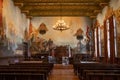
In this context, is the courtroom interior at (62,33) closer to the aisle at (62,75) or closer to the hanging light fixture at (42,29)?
the hanging light fixture at (42,29)

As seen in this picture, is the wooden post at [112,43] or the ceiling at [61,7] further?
the ceiling at [61,7]

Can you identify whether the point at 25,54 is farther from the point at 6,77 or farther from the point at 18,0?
the point at 6,77

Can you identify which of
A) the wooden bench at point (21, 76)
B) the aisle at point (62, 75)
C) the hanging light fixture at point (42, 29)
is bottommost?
the aisle at point (62, 75)

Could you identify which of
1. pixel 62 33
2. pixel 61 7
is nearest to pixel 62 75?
A: pixel 61 7

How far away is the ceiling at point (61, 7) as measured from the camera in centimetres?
2667

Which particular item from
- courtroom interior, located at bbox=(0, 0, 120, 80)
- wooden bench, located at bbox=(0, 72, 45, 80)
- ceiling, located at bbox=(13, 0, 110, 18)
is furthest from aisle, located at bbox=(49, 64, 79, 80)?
ceiling, located at bbox=(13, 0, 110, 18)

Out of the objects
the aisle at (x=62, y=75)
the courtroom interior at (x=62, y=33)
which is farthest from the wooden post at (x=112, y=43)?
the aisle at (x=62, y=75)

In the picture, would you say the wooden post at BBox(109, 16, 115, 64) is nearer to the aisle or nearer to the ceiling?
the ceiling

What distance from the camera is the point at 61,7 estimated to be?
101ft

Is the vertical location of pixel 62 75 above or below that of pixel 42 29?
below

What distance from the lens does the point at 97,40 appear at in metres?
31.6

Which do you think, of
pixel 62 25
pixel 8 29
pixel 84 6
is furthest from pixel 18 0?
pixel 84 6

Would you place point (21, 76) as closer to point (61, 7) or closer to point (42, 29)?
point (61, 7)

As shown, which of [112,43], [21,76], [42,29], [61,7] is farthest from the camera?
[42,29]
